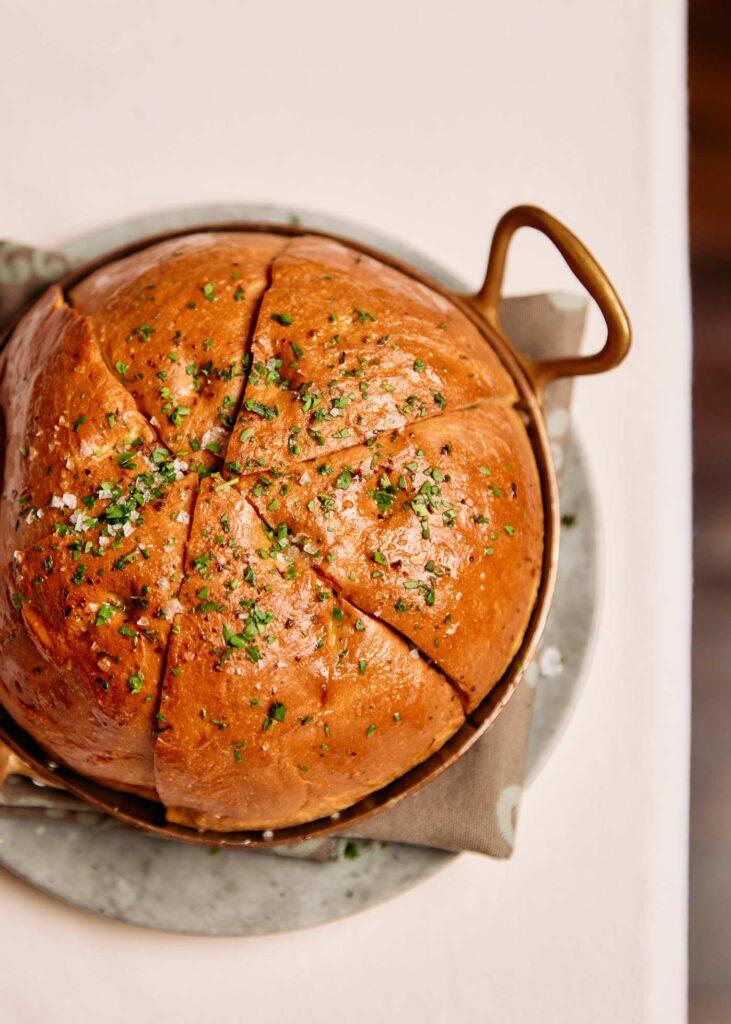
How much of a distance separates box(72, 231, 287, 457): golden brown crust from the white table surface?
28.1 inches

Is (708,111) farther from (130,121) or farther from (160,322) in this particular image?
(160,322)

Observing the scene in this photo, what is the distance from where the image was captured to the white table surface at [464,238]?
1.86 m

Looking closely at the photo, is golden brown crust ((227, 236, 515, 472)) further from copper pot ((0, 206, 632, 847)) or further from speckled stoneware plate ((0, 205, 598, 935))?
speckled stoneware plate ((0, 205, 598, 935))

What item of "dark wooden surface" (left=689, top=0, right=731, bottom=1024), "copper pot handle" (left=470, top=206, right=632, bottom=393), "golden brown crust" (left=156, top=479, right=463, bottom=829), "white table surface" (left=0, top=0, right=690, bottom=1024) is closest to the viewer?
"golden brown crust" (left=156, top=479, right=463, bottom=829)

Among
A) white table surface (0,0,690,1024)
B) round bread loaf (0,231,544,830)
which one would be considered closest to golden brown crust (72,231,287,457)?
round bread loaf (0,231,544,830)

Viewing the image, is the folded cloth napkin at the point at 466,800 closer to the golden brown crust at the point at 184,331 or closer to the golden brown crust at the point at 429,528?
the golden brown crust at the point at 429,528

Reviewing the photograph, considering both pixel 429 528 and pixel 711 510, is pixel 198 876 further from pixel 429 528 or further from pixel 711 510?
pixel 711 510

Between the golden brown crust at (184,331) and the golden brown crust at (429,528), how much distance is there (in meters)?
0.14

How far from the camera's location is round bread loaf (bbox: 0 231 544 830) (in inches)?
50.1

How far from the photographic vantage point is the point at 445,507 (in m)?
1.34

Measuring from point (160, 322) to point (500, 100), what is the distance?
1.28 metres

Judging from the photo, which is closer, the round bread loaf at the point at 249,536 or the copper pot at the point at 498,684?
the round bread loaf at the point at 249,536

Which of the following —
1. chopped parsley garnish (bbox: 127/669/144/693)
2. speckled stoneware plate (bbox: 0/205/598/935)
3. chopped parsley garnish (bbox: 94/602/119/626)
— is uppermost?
chopped parsley garnish (bbox: 94/602/119/626)

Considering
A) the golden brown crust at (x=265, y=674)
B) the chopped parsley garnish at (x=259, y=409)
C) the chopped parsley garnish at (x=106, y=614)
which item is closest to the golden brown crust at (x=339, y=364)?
the chopped parsley garnish at (x=259, y=409)
